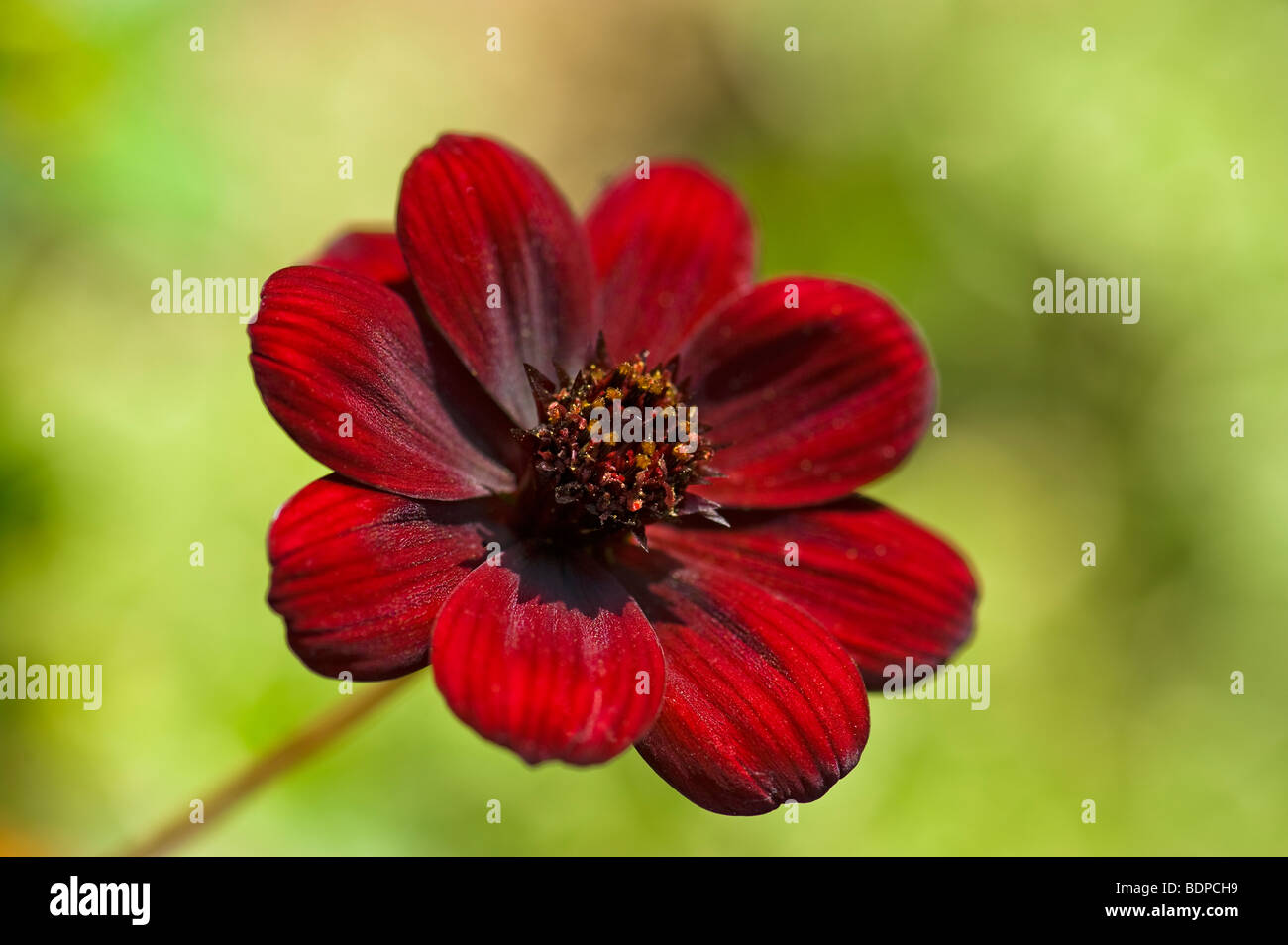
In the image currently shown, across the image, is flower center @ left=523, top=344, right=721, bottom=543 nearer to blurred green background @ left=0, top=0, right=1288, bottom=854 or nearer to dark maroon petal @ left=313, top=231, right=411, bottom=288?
dark maroon petal @ left=313, top=231, right=411, bottom=288

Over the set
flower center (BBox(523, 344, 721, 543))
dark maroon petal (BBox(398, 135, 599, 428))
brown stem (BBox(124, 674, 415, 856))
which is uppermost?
dark maroon petal (BBox(398, 135, 599, 428))

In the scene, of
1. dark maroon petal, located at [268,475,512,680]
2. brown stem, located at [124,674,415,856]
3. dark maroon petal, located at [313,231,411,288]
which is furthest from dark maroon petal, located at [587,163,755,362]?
brown stem, located at [124,674,415,856]

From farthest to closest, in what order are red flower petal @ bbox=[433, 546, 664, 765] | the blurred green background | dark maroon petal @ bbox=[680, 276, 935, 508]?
1. the blurred green background
2. dark maroon petal @ bbox=[680, 276, 935, 508]
3. red flower petal @ bbox=[433, 546, 664, 765]

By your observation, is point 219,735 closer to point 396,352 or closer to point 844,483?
point 396,352

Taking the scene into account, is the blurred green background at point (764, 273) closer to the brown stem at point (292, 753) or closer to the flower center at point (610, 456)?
the brown stem at point (292, 753)

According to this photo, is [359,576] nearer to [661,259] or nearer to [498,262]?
[498,262]

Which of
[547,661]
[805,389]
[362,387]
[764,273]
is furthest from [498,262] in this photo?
[764,273]
